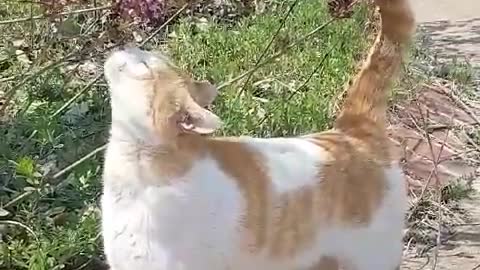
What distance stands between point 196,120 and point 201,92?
158 mm

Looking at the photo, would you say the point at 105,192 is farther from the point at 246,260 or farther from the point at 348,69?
the point at 348,69

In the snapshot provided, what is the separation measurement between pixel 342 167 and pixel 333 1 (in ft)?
1.89

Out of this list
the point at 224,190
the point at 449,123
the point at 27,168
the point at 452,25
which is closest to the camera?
the point at 224,190

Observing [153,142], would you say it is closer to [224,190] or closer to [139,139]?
[139,139]

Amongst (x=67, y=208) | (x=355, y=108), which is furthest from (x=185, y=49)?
(x=355, y=108)

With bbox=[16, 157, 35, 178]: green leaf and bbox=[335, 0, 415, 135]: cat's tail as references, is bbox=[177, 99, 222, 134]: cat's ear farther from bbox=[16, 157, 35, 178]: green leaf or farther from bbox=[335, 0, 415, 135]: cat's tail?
bbox=[16, 157, 35, 178]: green leaf

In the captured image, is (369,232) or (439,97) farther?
(439,97)

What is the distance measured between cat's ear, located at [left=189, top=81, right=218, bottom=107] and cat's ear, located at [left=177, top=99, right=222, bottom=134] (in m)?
0.09

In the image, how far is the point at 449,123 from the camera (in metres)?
3.67

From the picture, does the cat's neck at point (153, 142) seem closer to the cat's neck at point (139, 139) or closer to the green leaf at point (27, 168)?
the cat's neck at point (139, 139)

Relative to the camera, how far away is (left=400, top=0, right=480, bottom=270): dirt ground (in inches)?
110

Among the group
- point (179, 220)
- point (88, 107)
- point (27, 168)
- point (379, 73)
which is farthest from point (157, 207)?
point (88, 107)

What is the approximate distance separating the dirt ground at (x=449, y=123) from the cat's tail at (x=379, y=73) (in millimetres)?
652

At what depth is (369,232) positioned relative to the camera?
2.08m
